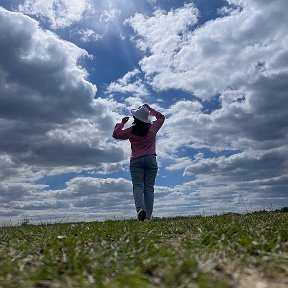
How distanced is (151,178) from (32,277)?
10686mm

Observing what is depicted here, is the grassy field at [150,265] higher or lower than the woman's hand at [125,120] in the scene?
lower

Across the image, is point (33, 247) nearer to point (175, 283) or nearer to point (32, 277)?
point (32, 277)

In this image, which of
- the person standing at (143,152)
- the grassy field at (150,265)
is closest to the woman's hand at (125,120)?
the person standing at (143,152)

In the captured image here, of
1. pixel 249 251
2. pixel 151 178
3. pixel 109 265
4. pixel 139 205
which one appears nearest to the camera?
pixel 109 265

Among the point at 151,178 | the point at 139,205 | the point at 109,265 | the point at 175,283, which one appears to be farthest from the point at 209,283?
the point at 151,178

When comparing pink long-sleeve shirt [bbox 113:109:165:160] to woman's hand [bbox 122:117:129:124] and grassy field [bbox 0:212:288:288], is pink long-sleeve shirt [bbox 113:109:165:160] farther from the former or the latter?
grassy field [bbox 0:212:288:288]

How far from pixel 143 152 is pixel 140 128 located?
2.73 feet

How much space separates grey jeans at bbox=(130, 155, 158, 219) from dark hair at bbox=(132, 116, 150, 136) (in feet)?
2.62

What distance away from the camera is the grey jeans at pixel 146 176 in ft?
46.6

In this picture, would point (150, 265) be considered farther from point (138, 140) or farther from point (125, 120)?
point (125, 120)

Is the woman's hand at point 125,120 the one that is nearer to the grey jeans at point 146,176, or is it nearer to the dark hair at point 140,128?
the dark hair at point 140,128

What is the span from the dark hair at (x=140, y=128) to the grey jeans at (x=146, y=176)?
798 millimetres

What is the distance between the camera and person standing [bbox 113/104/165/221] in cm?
1431

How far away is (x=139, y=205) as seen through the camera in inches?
529
